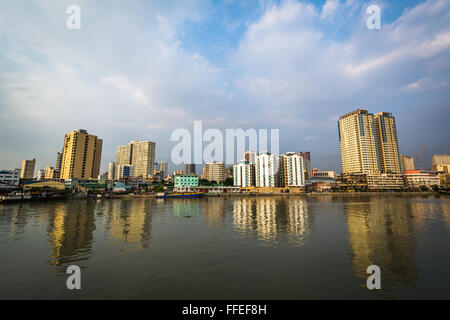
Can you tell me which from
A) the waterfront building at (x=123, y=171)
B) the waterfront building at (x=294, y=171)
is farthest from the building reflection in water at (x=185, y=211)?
the waterfront building at (x=123, y=171)

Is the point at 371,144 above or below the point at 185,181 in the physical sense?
above

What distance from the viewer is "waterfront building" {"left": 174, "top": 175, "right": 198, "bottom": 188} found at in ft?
405

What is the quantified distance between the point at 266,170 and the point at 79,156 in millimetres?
122153

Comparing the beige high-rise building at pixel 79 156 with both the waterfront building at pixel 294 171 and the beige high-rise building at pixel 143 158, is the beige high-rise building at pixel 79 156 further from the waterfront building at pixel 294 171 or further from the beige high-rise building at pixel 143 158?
the waterfront building at pixel 294 171

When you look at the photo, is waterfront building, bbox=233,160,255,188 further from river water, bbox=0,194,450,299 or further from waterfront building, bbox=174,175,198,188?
river water, bbox=0,194,450,299

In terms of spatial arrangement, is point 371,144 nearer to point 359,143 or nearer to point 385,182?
point 359,143

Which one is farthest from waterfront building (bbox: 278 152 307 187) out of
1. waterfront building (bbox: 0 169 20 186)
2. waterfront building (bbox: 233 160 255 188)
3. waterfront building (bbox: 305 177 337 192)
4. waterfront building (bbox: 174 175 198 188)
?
waterfront building (bbox: 0 169 20 186)

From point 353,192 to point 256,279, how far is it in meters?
141

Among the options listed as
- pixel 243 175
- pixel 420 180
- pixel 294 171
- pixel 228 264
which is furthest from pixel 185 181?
pixel 420 180

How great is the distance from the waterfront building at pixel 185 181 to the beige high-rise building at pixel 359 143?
112 meters

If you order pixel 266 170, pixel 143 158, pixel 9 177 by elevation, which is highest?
pixel 143 158

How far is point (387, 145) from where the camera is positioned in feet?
460
